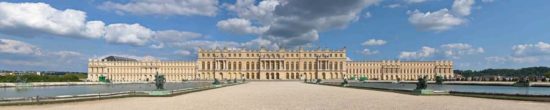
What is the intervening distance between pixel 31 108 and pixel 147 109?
4.31 m

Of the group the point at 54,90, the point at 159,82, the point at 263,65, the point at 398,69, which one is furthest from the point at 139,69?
the point at 159,82

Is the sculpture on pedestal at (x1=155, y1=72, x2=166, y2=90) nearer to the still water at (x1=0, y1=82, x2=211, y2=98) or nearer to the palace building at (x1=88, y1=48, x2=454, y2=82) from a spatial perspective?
the still water at (x1=0, y1=82, x2=211, y2=98)

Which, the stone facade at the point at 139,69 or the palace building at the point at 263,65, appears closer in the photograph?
the palace building at the point at 263,65

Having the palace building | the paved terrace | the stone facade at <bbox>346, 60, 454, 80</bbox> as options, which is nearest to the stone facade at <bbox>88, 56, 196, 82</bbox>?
the palace building

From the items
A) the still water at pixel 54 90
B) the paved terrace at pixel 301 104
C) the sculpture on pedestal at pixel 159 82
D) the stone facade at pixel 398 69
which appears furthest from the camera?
the stone facade at pixel 398 69

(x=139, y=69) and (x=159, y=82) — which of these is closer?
(x=159, y=82)

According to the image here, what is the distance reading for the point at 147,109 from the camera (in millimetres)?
17641

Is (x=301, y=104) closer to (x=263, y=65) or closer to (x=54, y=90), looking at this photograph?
(x=54, y=90)

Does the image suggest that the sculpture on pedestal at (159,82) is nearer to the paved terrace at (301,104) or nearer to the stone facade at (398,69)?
the paved terrace at (301,104)

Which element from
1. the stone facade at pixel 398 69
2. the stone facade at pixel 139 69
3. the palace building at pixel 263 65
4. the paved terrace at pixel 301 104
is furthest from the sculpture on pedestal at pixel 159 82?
the stone facade at pixel 398 69

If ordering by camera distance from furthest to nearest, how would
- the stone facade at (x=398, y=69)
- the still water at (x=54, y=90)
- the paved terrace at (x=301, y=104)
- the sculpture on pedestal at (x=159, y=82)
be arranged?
the stone facade at (x=398, y=69)
the still water at (x=54, y=90)
the sculpture on pedestal at (x=159, y=82)
the paved terrace at (x=301, y=104)

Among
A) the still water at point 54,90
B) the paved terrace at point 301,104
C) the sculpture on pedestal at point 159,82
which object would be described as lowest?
the still water at point 54,90

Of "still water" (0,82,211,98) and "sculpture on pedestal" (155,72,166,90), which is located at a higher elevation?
"sculpture on pedestal" (155,72,166,90)

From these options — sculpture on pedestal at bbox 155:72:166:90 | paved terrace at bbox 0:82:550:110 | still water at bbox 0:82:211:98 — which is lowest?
still water at bbox 0:82:211:98
